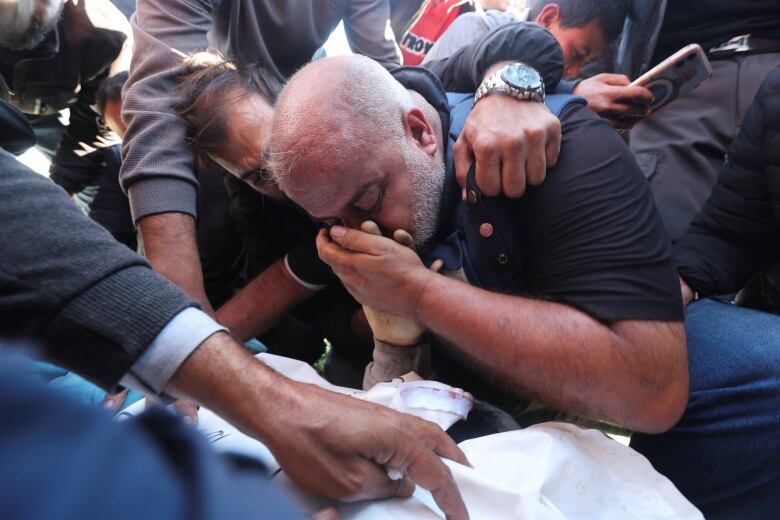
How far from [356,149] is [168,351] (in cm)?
53

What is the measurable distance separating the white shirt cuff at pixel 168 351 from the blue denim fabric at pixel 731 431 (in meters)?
0.90

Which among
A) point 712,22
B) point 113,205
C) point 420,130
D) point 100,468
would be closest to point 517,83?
point 420,130

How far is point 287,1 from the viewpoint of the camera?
5.29 feet

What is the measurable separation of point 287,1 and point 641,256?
1.27 metres

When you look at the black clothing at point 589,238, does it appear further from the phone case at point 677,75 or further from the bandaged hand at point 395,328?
the phone case at point 677,75

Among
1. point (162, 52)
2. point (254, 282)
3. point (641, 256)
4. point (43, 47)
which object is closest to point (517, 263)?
point (641, 256)

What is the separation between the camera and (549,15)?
1.79 m

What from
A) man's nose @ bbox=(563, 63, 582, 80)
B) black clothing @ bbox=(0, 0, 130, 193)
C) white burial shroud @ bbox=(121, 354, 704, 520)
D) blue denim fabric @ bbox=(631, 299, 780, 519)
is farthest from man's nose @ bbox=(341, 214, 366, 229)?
black clothing @ bbox=(0, 0, 130, 193)

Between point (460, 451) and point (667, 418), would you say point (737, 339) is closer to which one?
point (667, 418)

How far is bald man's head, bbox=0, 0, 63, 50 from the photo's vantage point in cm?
164

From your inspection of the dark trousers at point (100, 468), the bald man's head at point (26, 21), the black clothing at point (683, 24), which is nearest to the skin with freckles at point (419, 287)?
the dark trousers at point (100, 468)

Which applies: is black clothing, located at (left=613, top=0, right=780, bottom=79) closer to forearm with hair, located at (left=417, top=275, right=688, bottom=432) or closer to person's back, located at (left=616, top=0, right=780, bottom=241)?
person's back, located at (left=616, top=0, right=780, bottom=241)

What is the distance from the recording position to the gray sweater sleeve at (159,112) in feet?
4.24

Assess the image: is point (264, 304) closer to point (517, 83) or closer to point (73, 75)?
point (517, 83)
